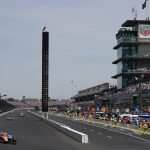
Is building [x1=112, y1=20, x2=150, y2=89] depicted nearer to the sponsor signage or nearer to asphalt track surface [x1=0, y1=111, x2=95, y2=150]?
the sponsor signage

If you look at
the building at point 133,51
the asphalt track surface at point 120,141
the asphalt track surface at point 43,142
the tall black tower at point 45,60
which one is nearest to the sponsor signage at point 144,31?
the building at point 133,51

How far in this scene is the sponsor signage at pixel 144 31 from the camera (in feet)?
574

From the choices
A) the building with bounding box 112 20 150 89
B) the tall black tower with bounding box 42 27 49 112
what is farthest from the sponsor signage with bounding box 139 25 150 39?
the tall black tower with bounding box 42 27 49 112

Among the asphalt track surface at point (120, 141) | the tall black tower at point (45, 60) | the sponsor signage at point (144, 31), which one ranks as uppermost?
the sponsor signage at point (144, 31)

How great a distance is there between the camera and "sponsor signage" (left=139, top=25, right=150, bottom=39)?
17500 cm

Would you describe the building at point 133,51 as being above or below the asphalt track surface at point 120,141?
above

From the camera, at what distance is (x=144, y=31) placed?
176 meters

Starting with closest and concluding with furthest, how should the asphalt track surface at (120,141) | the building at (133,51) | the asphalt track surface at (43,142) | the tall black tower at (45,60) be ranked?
1. the asphalt track surface at (43,142)
2. the asphalt track surface at (120,141)
3. the tall black tower at (45,60)
4. the building at (133,51)

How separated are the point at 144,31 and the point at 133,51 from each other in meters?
7.29

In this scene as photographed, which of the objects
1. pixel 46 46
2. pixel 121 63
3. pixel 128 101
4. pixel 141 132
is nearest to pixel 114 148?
pixel 141 132

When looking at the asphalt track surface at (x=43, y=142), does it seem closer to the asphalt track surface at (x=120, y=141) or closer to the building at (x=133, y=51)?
the asphalt track surface at (x=120, y=141)

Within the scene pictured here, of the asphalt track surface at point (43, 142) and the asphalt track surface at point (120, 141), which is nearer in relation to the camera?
the asphalt track surface at point (43, 142)

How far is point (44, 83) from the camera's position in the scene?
117 meters

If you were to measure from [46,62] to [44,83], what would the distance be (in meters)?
4.44
